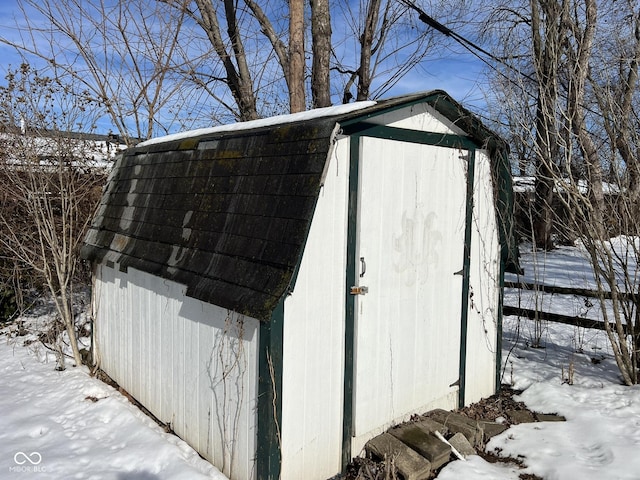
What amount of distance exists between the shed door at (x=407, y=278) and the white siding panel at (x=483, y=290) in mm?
218

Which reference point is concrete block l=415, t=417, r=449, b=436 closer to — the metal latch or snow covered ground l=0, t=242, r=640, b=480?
snow covered ground l=0, t=242, r=640, b=480

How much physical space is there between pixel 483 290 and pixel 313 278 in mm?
2303

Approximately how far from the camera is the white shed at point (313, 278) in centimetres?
307

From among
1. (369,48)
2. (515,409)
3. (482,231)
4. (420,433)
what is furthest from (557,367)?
(369,48)

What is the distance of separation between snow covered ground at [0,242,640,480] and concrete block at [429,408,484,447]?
12 cm

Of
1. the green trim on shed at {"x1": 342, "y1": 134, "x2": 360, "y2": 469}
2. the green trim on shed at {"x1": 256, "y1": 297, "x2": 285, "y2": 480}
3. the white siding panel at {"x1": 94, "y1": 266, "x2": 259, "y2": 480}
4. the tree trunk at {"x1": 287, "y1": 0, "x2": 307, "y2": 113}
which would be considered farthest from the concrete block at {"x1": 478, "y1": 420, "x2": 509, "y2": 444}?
the tree trunk at {"x1": 287, "y1": 0, "x2": 307, "y2": 113}

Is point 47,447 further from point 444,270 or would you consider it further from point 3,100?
point 3,100

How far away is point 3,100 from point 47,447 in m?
4.27

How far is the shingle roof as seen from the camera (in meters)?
2.96

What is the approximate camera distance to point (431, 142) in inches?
160

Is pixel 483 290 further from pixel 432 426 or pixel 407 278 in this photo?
pixel 432 426

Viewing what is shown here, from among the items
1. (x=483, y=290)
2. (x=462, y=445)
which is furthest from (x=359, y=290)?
(x=483, y=290)

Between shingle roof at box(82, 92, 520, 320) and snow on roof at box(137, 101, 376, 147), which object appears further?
snow on roof at box(137, 101, 376, 147)

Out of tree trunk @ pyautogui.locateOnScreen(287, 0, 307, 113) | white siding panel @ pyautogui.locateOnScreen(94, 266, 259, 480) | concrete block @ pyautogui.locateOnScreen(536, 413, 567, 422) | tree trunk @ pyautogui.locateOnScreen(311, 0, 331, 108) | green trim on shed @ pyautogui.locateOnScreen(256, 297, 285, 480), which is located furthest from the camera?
tree trunk @ pyautogui.locateOnScreen(311, 0, 331, 108)
